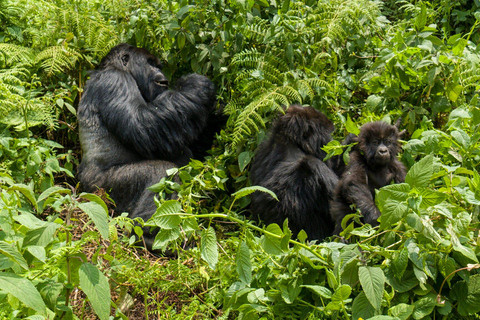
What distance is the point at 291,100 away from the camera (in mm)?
4438

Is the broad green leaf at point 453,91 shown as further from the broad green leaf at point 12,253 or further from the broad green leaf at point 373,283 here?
the broad green leaf at point 12,253

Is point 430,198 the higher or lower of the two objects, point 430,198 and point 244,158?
the higher

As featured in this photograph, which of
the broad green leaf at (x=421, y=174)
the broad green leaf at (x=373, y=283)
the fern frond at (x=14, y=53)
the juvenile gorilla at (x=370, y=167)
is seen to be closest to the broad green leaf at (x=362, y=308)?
the broad green leaf at (x=373, y=283)

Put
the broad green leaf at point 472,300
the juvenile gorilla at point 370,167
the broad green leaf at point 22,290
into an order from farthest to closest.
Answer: the juvenile gorilla at point 370,167 → the broad green leaf at point 472,300 → the broad green leaf at point 22,290

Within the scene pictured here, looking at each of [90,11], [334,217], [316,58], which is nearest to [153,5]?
[90,11]

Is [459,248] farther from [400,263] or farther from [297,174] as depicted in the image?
[297,174]

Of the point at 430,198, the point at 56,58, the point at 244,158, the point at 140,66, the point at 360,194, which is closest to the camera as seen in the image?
the point at 430,198

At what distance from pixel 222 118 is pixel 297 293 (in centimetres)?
274

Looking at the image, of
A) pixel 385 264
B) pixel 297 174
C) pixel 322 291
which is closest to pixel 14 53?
pixel 297 174

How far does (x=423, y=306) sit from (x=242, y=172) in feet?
7.25

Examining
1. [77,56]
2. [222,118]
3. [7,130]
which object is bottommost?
[222,118]

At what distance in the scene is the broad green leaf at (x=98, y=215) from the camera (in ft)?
7.31

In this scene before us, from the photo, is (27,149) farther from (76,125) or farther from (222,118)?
(222,118)

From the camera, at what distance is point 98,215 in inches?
89.2
